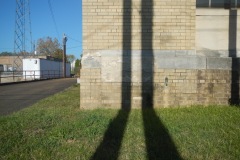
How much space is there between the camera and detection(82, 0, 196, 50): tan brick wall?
860 cm

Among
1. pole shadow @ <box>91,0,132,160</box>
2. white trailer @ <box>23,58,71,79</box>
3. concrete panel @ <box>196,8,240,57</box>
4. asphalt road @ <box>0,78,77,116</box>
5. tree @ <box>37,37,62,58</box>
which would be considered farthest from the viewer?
tree @ <box>37,37,62,58</box>

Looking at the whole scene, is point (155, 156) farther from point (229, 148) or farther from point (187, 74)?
point (187, 74)

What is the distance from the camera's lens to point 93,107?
8742 millimetres

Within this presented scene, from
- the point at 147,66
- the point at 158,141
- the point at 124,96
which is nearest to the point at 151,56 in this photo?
the point at 147,66

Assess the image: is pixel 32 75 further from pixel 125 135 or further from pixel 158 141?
pixel 158 141

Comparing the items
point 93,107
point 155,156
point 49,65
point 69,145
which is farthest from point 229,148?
point 49,65

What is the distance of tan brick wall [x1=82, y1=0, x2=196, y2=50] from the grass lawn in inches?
84.2

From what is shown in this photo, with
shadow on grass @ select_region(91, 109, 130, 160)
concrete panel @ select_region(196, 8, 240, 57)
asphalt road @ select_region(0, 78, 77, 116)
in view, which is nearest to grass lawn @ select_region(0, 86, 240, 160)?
shadow on grass @ select_region(91, 109, 130, 160)

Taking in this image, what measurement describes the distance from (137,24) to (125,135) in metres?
4.10

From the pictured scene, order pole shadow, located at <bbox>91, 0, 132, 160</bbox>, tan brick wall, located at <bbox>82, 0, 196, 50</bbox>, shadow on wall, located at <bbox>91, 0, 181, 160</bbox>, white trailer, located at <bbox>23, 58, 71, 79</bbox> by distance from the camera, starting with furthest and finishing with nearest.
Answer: white trailer, located at <bbox>23, 58, 71, 79</bbox> < tan brick wall, located at <bbox>82, 0, 196, 50</bbox> < shadow on wall, located at <bbox>91, 0, 181, 160</bbox> < pole shadow, located at <bbox>91, 0, 132, 160</bbox>

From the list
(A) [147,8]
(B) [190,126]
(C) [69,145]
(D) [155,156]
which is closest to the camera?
(D) [155,156]

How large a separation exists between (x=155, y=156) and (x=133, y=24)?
5064 mm

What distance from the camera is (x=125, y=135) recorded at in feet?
18.2

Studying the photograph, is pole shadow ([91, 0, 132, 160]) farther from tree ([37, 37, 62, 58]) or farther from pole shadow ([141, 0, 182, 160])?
tree ([37, 37, 62, 58])
